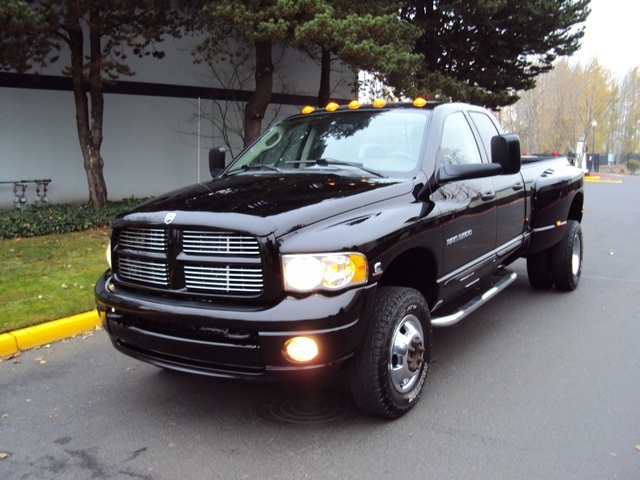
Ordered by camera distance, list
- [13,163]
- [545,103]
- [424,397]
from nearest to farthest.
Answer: [424,397] → [13,163] → [545,103]

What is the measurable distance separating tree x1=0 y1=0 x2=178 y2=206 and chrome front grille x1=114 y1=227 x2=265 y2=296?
7010 mm

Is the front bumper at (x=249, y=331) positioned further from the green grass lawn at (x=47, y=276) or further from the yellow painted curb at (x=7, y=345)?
the green grass lawn at (x=47, y=276)

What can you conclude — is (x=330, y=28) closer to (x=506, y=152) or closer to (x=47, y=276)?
(x=47, y=276)

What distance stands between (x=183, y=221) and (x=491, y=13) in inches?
635

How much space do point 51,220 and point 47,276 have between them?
376cm

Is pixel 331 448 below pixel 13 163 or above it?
below

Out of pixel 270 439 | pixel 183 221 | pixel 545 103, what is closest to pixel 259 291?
pixel 183 221

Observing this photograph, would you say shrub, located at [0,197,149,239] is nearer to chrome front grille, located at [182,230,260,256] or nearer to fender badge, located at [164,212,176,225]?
fender badge, located at [164,212,176,225]

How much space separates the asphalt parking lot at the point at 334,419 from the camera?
3232 millimetres

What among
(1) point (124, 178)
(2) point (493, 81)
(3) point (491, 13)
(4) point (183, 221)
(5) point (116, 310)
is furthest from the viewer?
(2) point (493, 81)

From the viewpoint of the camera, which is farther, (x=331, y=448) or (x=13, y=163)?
(x=13, y=163)

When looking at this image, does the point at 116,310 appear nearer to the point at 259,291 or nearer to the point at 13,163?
the point at 259,291

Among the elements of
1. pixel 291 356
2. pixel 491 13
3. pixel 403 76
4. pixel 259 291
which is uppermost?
pixel 491 13

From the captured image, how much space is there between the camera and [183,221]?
11.1 ft
